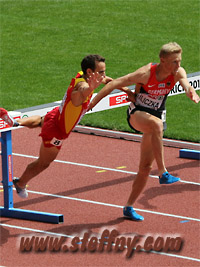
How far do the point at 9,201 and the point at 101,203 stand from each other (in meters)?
1.32

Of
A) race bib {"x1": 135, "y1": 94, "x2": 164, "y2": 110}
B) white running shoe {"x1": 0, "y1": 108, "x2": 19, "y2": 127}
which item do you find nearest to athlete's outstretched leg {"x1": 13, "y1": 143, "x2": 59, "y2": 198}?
white running shoe {"x1": 0, "y1": 108, "x2": 19, "y2": 127}

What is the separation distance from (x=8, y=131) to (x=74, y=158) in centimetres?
319

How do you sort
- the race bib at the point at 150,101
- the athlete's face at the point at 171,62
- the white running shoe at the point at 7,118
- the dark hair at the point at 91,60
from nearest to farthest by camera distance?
the dark hair at the point at 91,60 < the athlete's face at the point at 171,62 < the white running shoe at the point at 7,118 < the race bib at the point at 150,101

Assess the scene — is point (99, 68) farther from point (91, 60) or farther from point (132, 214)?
point (132, 214)

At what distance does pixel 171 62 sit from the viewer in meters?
8.90

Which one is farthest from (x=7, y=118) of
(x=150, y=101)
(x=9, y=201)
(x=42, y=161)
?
(x=150, y=101)

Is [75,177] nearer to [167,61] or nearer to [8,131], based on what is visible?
[8,131]

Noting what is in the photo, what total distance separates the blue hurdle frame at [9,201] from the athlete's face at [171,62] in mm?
2200

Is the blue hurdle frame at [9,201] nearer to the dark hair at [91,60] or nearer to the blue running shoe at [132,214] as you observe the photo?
the blue running shoe at [132,214]

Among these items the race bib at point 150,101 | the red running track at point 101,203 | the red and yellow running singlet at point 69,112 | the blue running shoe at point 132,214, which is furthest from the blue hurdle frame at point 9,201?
the race bib at point 150,101

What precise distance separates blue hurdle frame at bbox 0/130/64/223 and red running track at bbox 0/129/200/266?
4.4 inches

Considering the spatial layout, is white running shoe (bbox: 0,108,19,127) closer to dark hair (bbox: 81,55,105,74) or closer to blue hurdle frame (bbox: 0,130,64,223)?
blue hurdle frame (bbox: 0,130,64,223)

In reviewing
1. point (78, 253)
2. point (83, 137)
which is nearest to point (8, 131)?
point (78, 253)

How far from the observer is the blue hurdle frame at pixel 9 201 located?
9.70m
